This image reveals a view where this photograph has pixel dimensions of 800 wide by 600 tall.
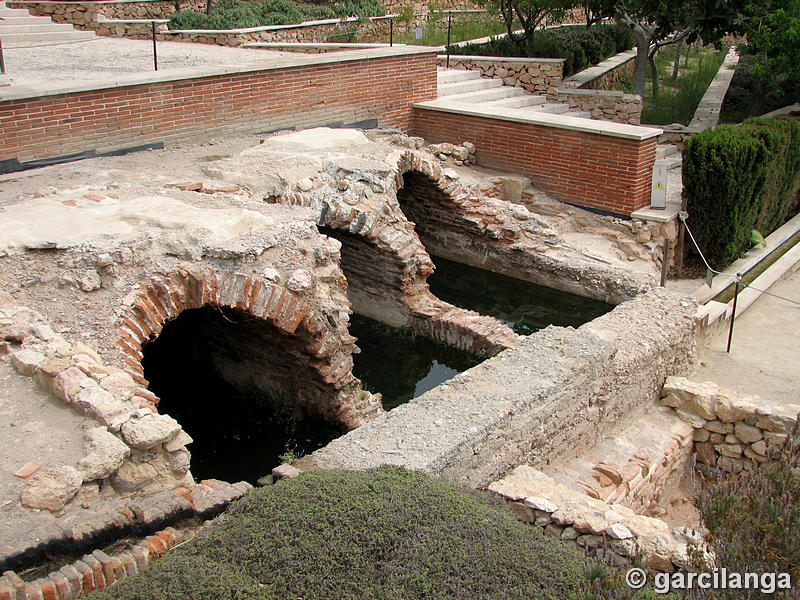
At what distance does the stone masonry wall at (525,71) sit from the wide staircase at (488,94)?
0.55ft

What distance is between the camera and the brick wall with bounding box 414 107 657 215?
431 inches

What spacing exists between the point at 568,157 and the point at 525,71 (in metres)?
4.59

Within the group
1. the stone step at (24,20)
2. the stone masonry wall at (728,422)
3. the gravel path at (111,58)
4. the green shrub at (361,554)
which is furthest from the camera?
the stone step at (24,20)

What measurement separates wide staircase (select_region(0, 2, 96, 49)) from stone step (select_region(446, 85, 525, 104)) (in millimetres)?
8274

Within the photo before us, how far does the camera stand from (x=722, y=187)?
34.1 feet

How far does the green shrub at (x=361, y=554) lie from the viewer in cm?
340

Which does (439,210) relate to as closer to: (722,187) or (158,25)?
(722,187)

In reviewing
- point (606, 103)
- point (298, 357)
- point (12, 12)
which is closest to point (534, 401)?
point (298, 357)

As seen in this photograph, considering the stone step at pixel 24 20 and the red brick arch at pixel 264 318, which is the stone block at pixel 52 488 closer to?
the red brick arch at pixel 264 318

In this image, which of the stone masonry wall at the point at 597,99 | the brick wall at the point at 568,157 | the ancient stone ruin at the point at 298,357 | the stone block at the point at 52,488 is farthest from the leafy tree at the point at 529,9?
the stone block at the point at 52,488

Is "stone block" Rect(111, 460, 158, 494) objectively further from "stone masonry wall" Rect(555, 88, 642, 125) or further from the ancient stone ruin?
"stone masonry wall" Rect(555, 88, 642, 125)

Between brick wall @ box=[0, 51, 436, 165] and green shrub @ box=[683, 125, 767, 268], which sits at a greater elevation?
brick wall @ box=[0, 51, 436, 165]

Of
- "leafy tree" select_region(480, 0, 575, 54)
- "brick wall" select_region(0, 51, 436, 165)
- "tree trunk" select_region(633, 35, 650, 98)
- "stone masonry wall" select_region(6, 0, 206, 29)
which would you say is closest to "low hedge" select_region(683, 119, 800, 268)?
"tree trunk" select_region(633, 35, 650, 98)

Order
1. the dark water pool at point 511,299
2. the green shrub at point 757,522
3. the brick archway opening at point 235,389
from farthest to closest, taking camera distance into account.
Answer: the dark water pool at point 511,299, the brick archway opening at point 235,389, the green shrub at point 757,522
